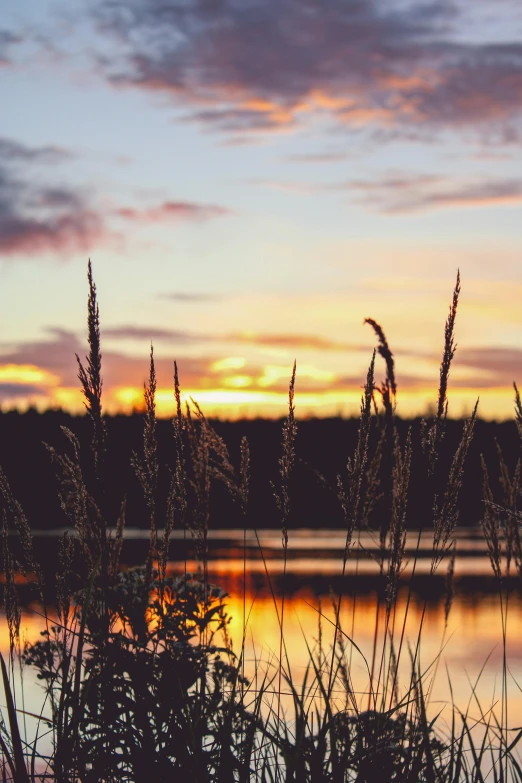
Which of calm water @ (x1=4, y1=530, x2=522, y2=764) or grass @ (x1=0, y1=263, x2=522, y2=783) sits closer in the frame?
grass @ (x1=0, y1=263, x2=522, y2=783)

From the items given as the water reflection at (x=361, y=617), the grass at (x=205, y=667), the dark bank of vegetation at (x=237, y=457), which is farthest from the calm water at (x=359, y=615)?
the dark bank of vegetation at (x=237, y=457)

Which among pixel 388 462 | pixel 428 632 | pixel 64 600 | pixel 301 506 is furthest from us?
pixel 301 506

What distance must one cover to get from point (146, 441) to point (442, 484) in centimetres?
127

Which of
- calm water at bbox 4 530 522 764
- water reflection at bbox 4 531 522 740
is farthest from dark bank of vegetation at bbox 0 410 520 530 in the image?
water reflection at bbox 4 531 522 740

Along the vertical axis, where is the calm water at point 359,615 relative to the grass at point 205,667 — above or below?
below

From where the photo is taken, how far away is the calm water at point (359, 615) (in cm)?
699

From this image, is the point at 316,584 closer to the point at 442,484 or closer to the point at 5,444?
the point at 442,484

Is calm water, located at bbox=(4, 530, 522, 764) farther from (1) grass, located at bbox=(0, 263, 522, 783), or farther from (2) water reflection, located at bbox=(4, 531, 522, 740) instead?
(1) grass, located at bbox=(0, 263, 522, 783)

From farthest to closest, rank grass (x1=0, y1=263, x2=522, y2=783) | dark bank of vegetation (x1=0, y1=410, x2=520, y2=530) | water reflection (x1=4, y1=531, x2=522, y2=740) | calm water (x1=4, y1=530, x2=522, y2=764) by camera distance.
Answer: dark bank of vegetation (x1=0, y1=410, x2=520, y2=530) → calm water (x1=4, y1=530, x2=522, y2=764) → water reflection (x1=4, y1=531, x2=522, y2=740) → grass (x1=0, y1=263, x2=522, y2=783)

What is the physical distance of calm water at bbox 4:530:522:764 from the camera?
22.9 feet

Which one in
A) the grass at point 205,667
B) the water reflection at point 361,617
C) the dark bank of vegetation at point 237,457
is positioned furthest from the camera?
the dark bank of vegetation at point 237,457

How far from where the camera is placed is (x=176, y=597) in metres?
4.92

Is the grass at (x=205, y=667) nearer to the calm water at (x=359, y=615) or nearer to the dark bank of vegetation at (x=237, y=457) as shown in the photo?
the calm water at (x=359, y=615)

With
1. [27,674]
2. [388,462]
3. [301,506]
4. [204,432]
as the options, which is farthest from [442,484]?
[301,506]
